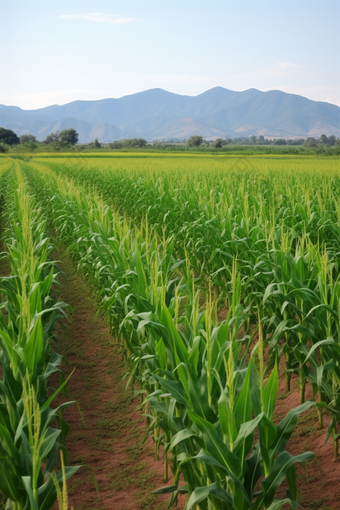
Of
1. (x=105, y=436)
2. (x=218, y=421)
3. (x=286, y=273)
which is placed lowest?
(x=105, y=436)

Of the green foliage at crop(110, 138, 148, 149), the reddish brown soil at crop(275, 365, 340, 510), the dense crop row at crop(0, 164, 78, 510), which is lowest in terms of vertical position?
the reddish brown soil at crop(275, 365, 340, 510)

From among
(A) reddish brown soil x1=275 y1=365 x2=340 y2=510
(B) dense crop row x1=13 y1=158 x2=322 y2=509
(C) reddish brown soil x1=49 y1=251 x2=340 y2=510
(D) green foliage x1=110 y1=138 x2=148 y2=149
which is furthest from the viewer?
(D) green foliage x1=110 y1=138 x2=148 y2=149

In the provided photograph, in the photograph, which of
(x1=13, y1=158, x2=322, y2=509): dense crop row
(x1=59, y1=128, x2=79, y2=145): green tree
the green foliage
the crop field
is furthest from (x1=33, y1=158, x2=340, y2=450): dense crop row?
(x1=59, y1=128, x2=79, y2=145): green tree

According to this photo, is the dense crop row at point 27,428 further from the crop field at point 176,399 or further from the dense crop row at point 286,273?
the dense crop row at point 286,273

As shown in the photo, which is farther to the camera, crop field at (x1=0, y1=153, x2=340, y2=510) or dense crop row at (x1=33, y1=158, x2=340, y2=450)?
dense crop row at (x1=33, y1=158, x2=340, y2=450)

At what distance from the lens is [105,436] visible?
168 inches

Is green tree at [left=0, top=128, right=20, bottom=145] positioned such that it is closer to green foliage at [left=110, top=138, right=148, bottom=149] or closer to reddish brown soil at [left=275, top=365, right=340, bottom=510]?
green foliage at [left=110, top=138, right=148, bottom=149]

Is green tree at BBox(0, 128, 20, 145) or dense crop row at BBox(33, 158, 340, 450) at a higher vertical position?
green tree at BBox(0, 128, 20, 145)

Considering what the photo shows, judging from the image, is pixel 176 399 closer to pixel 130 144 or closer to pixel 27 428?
pixel 27 428

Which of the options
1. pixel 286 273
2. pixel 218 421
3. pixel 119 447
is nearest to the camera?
pixel 218 421

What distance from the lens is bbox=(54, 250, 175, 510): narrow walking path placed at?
11.2 feet

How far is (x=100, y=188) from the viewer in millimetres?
18938

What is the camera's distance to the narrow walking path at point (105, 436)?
3416 mm

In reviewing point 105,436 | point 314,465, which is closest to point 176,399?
point 314,465
